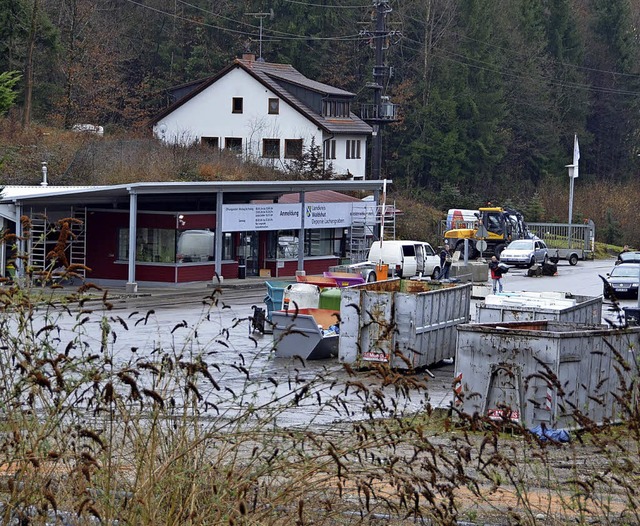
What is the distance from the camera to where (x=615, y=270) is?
45.5 meters

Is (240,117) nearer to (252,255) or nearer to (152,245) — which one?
(252,255)

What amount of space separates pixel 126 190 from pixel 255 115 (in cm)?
3431

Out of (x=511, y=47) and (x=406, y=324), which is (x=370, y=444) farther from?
(x=511, y=47)

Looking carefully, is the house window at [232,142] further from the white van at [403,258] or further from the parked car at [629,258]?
the parked car at [629,258]

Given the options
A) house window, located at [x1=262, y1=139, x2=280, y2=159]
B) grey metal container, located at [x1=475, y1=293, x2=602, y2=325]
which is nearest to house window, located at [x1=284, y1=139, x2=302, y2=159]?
house window, located at [x1=262, y1=139, x2=280, y2=159]

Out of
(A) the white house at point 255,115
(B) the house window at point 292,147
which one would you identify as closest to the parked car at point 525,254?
(A) the white house at point 255,115

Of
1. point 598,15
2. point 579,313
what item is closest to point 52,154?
point 579,313

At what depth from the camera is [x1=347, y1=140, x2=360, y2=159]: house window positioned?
250ft

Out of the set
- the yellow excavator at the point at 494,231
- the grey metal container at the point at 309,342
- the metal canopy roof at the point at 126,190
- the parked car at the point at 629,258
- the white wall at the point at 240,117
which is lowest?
the grey metal container at the point at 309,342

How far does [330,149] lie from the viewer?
74.0 meters

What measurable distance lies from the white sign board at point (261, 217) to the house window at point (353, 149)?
94.4 feet

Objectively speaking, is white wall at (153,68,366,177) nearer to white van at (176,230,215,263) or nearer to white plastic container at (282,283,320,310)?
white van at (176,230,215,263)

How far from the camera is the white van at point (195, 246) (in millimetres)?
43000

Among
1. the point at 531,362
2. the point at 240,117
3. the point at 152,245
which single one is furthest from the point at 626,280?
the point at 240,117
